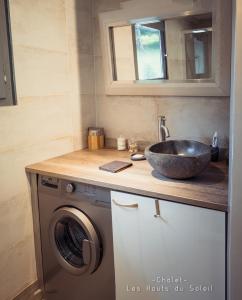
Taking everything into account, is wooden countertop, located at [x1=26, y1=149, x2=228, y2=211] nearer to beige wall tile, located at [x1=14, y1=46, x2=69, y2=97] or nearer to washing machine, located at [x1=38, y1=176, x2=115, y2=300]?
washing machine, located at [x1=38, y1=176, x2=115, y2=300]

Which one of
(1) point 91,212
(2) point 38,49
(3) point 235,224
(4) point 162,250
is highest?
(2) point 38,49

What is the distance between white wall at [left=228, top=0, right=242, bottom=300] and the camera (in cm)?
98

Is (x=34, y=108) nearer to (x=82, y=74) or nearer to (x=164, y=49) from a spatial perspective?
(x=82, y=74)

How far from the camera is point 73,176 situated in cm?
168

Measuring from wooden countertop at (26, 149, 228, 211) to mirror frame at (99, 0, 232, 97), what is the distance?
46cm

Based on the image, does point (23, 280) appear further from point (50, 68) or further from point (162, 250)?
point (50, 68)

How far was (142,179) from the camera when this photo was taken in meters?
1.58

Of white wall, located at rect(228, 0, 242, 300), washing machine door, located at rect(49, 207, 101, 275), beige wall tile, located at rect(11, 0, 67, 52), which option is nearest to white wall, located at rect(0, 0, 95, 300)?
beige wall tile, located at rect(11, 0, 67, 52)

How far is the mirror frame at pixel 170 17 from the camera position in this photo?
1.68 m

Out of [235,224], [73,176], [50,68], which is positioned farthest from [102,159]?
[235,224]

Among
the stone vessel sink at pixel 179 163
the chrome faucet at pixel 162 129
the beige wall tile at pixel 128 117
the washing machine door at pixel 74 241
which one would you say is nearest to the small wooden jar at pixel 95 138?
the beige wall tile at pixel 128 117

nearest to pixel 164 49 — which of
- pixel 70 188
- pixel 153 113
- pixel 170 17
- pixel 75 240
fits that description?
pixel 170 17

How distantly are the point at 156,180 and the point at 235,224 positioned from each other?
518 mm

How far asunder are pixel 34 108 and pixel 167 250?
112cm
